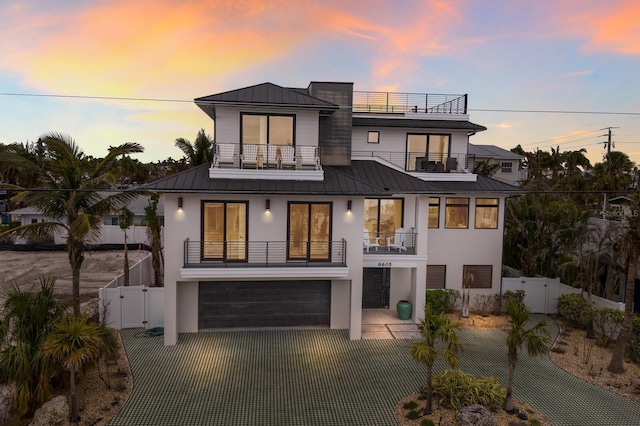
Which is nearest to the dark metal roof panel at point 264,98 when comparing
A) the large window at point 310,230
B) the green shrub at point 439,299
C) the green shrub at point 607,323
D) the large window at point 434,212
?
the large window at point 310,230

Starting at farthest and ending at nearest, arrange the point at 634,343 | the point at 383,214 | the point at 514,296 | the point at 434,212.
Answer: the point at 434,212, the point at 514,296, the point at 383,214, the point at 634,343

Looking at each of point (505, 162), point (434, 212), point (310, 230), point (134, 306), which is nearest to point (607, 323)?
point (434, 212)

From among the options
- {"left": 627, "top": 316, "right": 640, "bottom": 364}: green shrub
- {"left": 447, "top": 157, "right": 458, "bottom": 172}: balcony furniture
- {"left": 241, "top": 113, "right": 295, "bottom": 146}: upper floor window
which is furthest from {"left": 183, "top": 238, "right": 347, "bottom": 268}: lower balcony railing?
{"left": 627, "top": 316, "right": 640, "bottom": 364}: green shrub

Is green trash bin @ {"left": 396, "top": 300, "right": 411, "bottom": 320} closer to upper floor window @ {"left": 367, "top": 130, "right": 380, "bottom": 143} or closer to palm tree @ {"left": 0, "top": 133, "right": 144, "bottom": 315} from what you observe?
upper floor window @ {"left": 367, "top": 130, "right": 380, "bottom": 143}

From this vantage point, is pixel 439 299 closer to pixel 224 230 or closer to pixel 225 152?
pixel 224 230

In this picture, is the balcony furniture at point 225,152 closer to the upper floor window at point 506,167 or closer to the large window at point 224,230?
the large window at point 224,230
